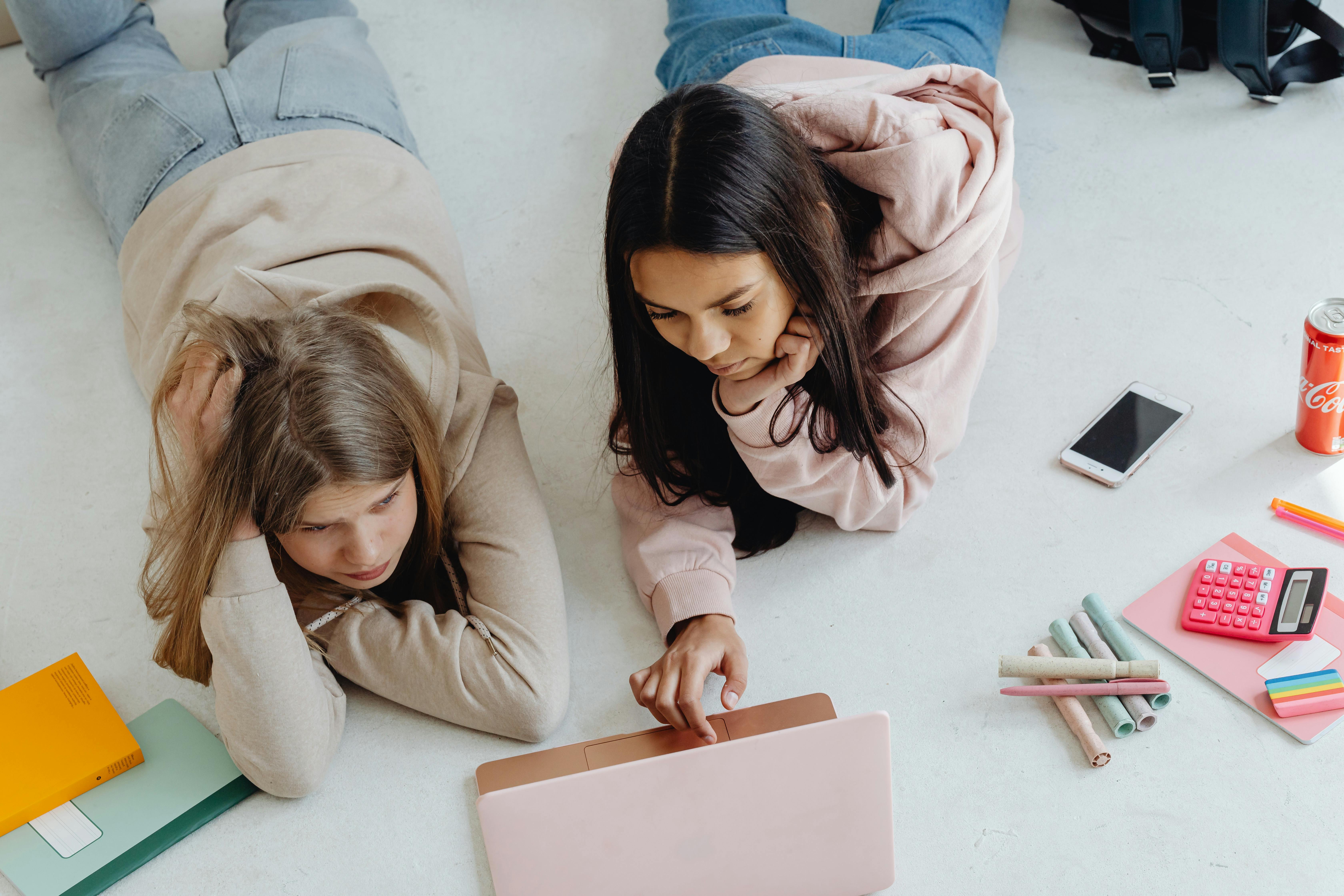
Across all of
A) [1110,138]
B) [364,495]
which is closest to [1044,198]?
[1110,138]

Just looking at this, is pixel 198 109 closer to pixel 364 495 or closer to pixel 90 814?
pixel 364 495

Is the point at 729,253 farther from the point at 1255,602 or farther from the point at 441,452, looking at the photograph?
the point at 1255,602

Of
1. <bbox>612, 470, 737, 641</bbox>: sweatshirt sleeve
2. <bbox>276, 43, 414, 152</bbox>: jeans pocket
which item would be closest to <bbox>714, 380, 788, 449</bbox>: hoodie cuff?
<bbox>612, 470, 737, 641</bbox>: sweatshirt sleeve

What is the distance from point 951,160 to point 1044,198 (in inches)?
27.4

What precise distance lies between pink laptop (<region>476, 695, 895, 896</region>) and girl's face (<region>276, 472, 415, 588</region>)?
0.26 m

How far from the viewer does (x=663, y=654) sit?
45.1 inches

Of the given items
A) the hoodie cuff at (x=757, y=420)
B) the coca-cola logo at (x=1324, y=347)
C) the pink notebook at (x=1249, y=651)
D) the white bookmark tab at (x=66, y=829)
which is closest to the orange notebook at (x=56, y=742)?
the white bookmark tab at (x=66, y=829)

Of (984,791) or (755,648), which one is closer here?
(984,791)

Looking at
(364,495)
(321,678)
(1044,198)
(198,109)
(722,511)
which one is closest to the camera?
(364,495)

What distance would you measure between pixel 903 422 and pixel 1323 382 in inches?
17.9

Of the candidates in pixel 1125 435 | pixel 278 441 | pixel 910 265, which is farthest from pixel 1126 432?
pixel 278 441

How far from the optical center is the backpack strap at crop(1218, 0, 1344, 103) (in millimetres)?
1658

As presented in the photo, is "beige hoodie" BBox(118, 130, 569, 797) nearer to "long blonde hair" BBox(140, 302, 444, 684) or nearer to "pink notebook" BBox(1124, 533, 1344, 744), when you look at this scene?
"long blonde hair" BBox(140, 302, 444, 684)

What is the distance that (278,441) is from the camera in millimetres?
966
